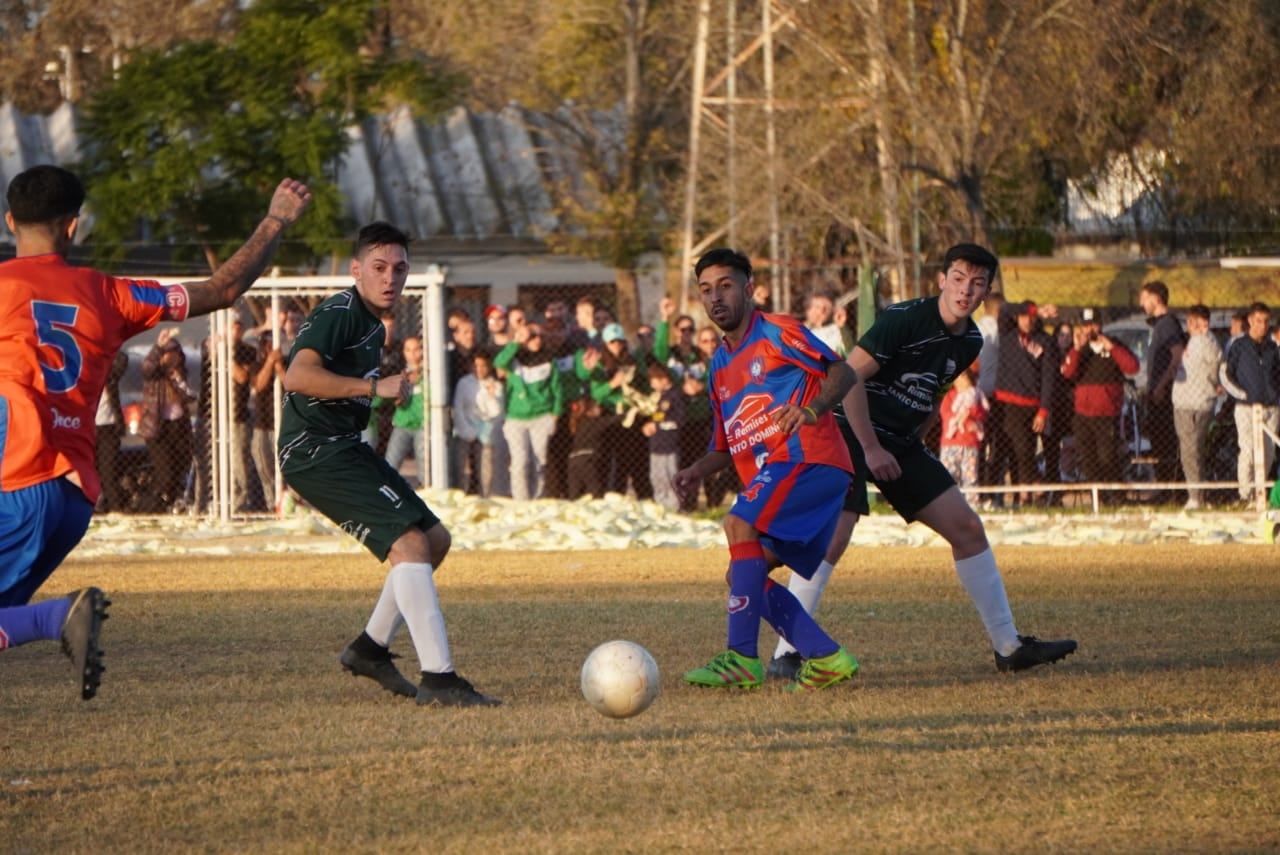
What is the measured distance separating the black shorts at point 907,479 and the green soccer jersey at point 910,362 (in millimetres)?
67

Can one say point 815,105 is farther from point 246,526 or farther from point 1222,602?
point 1222,602

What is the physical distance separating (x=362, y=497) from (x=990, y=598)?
2770 millimetres

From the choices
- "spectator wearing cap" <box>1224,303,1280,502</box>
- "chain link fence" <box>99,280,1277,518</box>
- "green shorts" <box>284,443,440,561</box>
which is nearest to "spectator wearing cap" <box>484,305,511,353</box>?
"chain link fence" <box>99,280,1277,518</box>

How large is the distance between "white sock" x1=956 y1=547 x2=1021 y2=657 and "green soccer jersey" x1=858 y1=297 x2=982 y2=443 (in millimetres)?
618

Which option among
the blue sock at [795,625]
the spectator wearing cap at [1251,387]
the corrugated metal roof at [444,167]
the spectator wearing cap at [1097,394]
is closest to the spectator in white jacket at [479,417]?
the spectator wearing cap at [1097,394]

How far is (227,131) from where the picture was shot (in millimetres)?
23906

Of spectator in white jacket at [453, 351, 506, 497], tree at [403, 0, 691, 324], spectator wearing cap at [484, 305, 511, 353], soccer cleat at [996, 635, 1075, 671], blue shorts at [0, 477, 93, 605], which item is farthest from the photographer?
tree at [403, 0, 691, 324]

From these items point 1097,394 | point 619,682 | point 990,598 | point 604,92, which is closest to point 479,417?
point 1097,394

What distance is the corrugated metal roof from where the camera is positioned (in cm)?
2828

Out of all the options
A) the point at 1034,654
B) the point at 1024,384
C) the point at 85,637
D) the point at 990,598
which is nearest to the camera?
the point at 85,637

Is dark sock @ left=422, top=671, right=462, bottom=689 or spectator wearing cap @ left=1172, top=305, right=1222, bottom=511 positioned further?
spectator wearing cap @ left=1172, top=305, right=1222, bottom=511

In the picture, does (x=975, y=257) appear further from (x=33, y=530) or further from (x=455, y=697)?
(x=33, y=530)

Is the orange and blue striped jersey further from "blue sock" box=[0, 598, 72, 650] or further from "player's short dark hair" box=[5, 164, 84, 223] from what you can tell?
"blue sock" box=[0, 598, 72, 650]

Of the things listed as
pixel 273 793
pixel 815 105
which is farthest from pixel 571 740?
pixel 815 105
